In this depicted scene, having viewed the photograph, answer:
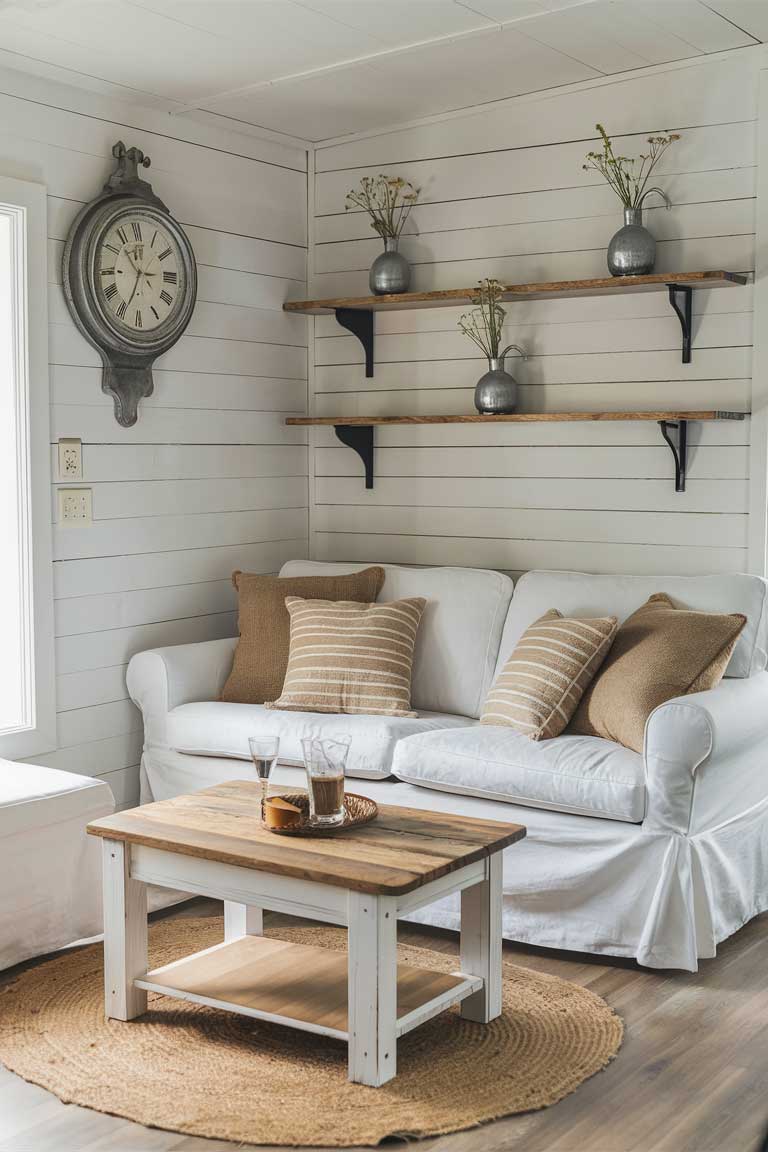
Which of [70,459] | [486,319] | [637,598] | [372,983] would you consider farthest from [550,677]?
[70,459]

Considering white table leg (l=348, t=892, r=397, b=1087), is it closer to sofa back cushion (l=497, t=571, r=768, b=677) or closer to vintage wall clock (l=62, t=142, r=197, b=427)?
sofa back cushion (l=497, t=571, r=768, b=677)

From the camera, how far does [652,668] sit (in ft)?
10.5

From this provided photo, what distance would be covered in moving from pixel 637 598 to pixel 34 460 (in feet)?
5.94

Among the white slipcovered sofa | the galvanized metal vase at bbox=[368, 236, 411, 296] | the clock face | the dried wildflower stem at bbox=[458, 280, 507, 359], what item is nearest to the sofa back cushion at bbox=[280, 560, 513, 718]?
the white slipcovered sofa

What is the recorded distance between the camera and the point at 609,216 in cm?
392

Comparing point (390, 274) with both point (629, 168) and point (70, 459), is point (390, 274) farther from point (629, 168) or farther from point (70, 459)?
point (70, 459)

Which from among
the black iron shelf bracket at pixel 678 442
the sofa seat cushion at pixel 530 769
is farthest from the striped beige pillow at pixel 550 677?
the black iron shelf bracket at pixel 678 442

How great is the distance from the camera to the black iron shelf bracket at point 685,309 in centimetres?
372

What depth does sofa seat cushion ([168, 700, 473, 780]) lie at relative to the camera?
11.2ft

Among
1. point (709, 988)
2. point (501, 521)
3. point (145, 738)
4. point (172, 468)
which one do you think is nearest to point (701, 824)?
point (709, 988)

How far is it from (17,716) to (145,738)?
42 cm

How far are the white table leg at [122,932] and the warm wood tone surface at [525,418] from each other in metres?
1.95

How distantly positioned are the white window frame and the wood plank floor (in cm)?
140

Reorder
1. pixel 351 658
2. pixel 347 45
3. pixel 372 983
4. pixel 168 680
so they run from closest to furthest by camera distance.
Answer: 1. pixel 372 983
2. pixel 347 45
3. pixel 351 658
4. pixel 168 680
